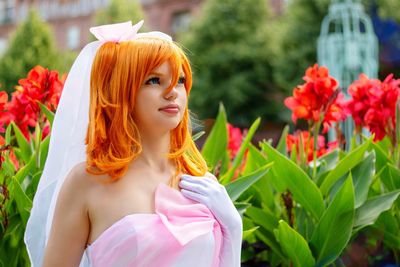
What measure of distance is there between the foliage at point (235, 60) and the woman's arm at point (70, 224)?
54.9ft

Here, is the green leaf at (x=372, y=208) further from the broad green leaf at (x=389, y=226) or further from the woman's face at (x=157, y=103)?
the woman's face at (x=157, y=103)

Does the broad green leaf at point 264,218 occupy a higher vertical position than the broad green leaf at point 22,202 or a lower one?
lower

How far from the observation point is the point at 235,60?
1889 centimetres

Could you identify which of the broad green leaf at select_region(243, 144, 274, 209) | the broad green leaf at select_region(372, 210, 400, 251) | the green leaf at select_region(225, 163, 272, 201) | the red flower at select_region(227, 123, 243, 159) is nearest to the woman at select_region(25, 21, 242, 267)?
the green leaf at select_region(225, 163, 272, 201)

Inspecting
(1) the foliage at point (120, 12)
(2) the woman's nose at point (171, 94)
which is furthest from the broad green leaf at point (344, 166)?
(1) the foliage at point (120, 12)

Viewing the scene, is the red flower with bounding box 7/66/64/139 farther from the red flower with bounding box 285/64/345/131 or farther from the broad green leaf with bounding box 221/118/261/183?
the red flower with bounding box 285/64/345/131

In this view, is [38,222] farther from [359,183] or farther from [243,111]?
[243,111]

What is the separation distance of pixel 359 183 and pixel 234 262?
83 centimetres

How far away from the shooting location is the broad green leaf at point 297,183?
7.07 feet

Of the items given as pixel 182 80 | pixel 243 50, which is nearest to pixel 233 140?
pixel 182 80

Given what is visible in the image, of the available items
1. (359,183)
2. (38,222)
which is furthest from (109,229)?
(359,183)

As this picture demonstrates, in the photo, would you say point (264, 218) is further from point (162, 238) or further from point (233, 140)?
point (233, 140)

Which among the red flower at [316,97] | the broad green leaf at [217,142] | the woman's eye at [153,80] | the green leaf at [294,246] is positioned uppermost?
the woman's eye at [153,80]

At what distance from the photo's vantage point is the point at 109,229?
1421mm
